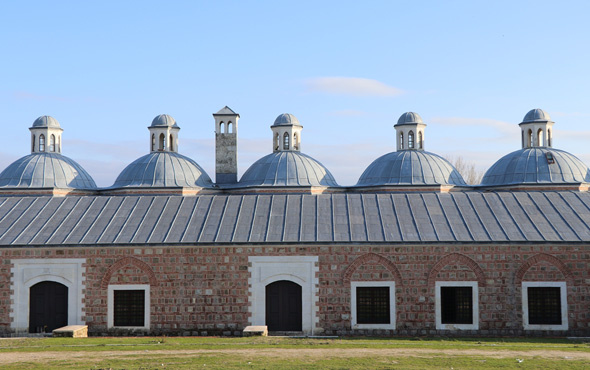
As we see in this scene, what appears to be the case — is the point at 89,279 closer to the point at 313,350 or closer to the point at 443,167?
the point at 313,350

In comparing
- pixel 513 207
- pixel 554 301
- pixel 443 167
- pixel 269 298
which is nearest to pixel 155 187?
pixel 443 167

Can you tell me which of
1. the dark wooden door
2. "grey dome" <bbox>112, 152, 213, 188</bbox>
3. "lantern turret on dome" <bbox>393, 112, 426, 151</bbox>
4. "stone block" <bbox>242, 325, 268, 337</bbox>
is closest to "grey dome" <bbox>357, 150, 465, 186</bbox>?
"lantern turret on dome" <bbox>393, 112, 426, 151</bbox>

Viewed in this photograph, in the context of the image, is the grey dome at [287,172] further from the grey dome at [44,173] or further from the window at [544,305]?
the window at [544,305]

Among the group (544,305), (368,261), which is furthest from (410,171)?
(544,305)

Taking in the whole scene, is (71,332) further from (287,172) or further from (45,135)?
(45,135)

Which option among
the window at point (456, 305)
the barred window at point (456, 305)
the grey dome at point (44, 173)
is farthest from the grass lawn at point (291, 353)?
the grey dome at point (44, 173)

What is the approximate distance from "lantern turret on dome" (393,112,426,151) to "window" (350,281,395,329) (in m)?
18.5

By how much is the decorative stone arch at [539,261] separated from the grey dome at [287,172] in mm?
16505

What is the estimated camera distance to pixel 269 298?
65.9ft

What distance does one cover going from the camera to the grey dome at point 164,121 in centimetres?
3728

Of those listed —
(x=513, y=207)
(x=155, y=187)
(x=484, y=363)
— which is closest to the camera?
(x=484, y=363)

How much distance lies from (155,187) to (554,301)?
20244 mm

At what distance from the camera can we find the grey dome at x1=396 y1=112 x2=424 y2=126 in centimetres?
3716

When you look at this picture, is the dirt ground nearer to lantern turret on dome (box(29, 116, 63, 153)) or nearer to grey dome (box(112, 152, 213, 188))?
grey dome (box(112, 152, 213, 188))
